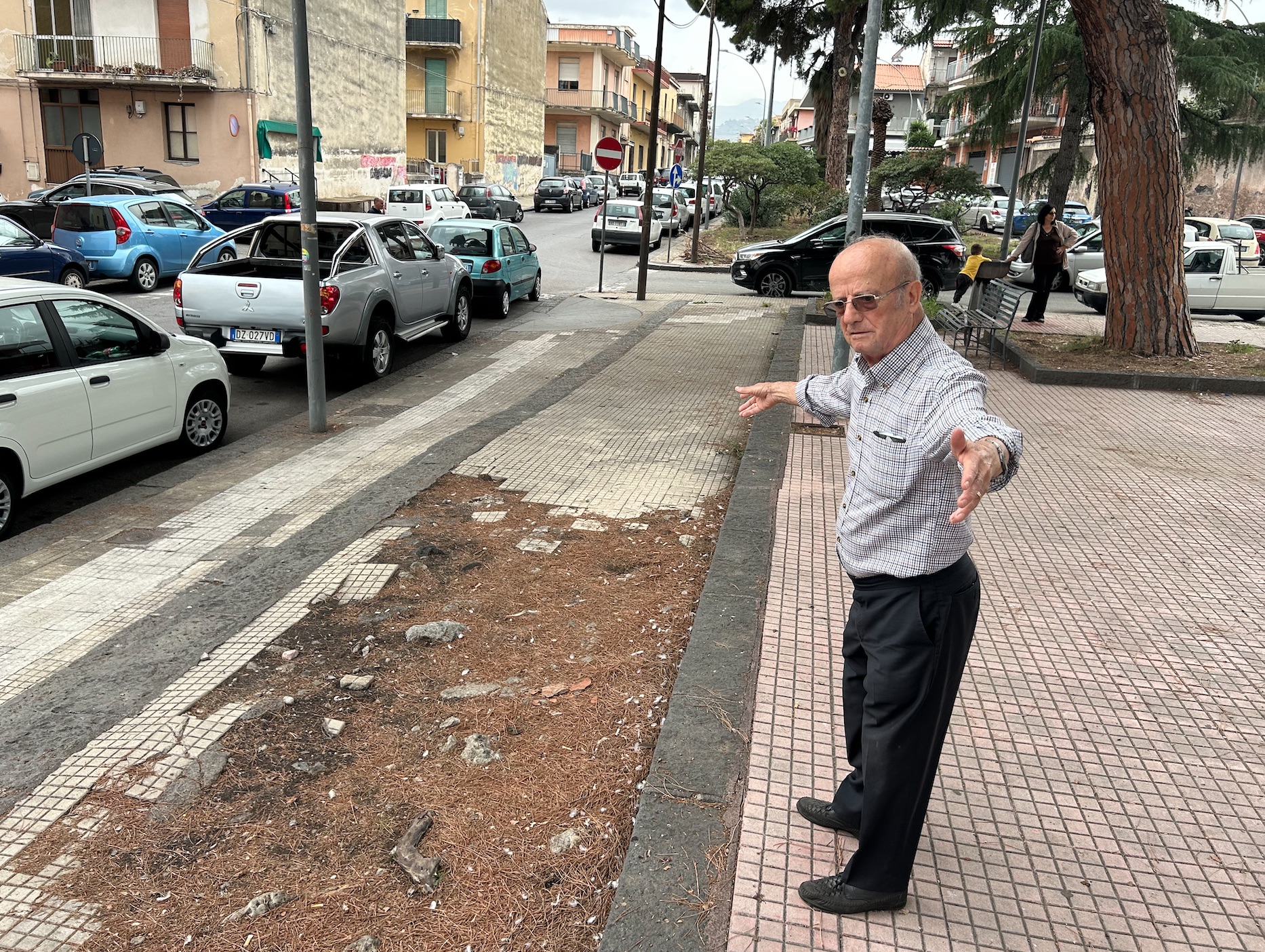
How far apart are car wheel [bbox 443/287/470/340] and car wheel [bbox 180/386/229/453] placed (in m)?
5.41

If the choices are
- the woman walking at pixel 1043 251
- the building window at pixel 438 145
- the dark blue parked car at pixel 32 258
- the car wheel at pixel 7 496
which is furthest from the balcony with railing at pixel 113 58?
the car wheel at pixel 7 496

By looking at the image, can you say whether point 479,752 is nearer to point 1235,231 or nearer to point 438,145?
point 1235,231

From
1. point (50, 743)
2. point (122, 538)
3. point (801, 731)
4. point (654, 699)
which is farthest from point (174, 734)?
point (122, 538)

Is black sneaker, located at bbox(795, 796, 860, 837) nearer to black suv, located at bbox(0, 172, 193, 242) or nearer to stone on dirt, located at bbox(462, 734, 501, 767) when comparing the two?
stone on dirt, located at bbox(462, 734, 501, 767)

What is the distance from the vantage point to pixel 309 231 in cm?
855

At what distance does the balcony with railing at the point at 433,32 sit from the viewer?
155 feet

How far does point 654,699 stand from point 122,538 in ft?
13.0

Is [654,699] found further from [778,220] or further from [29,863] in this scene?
[778,220]

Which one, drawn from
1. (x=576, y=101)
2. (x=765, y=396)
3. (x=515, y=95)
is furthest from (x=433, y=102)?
(x=765, y=396)

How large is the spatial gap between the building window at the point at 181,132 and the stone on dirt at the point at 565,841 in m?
32.2

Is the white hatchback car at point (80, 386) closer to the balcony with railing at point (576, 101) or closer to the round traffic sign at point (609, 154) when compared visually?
the round traffic sign at point (609, 154)

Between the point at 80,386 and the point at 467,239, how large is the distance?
34.1 ft

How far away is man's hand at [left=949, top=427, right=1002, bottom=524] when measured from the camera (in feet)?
7.11

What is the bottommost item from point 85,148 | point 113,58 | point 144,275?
point 144,275
